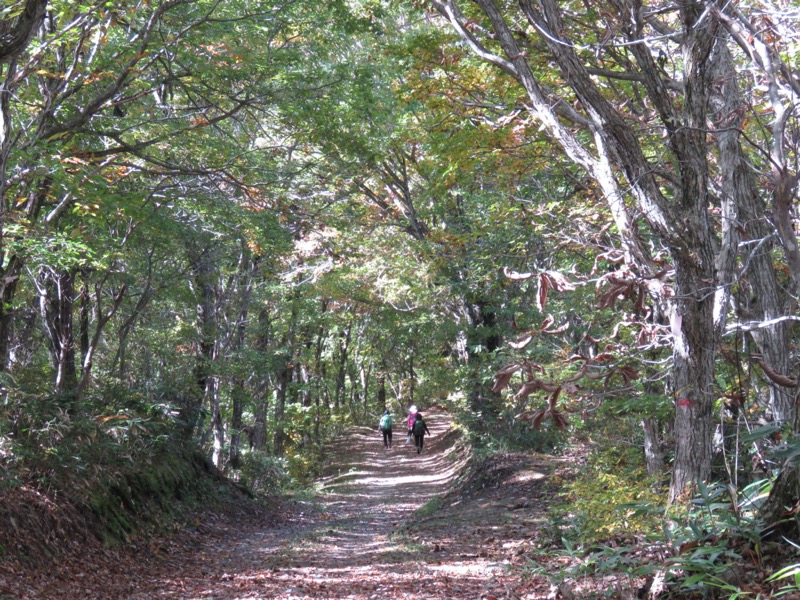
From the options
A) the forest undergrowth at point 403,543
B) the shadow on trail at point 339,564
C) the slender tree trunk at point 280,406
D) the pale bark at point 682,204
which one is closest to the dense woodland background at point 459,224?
the pale bark at point 682,204

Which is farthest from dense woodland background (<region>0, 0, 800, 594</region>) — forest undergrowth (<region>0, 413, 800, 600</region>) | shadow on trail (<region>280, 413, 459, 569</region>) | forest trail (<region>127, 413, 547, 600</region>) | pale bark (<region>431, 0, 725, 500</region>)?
shadow on trail (<region>280, 413, 459, 569</region>)

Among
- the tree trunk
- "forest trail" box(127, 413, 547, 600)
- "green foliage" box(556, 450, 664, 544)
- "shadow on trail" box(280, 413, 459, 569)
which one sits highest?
the tree trunk

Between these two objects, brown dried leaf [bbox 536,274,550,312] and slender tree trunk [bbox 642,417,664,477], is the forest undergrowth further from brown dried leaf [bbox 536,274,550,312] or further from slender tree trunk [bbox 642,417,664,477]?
brown dried leaf [bbox 536,274,550,312]

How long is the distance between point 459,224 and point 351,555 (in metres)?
9.34

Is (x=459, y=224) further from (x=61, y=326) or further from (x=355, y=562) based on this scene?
(x=355, y=562)

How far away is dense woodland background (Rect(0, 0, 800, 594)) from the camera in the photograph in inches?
212

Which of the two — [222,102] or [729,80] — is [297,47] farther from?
[729,80]

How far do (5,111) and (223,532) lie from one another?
8606mm

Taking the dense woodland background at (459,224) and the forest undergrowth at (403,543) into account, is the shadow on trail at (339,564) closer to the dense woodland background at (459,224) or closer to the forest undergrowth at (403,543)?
the forest undergrowth at (403,543)

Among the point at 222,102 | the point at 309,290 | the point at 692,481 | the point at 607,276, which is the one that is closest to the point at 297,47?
the point at 222,102

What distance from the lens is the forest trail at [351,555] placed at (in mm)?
7141

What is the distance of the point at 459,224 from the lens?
Result: 16688 millimetres

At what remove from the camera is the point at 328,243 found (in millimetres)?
17406

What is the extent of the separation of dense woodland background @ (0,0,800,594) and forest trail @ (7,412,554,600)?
115cm
